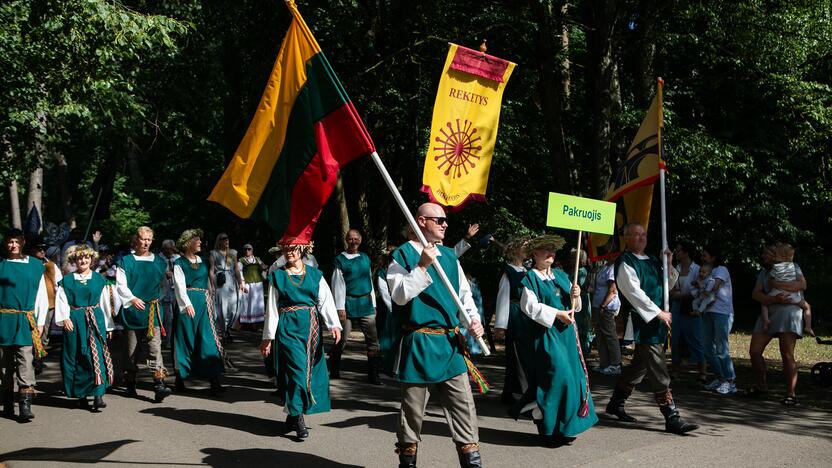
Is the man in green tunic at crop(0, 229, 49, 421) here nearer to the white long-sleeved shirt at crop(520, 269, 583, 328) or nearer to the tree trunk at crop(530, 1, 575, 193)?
the white long-sleeved shirt at crop(520, 269, 583, 328)

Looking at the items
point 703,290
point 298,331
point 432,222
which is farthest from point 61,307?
point 703,290

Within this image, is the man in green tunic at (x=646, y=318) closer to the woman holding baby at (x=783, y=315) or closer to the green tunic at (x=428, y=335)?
the woman holding baby at (x=783, y=315)

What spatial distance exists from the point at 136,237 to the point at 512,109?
10449mm

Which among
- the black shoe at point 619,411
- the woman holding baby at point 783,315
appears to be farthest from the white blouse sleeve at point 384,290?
the woman holding baby at point 783,315

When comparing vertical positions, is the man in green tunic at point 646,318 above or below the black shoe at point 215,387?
above

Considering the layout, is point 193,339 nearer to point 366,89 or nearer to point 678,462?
point 678,462

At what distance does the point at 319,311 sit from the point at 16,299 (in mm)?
3155

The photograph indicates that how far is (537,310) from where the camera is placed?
24.1ft

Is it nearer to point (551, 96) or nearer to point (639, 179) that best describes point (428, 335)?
point (639, 179)

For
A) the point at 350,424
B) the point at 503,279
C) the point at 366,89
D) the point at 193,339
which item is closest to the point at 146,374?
the point at 193,339

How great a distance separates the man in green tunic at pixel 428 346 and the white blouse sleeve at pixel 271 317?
7.03 ft

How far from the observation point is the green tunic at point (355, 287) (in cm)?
1109

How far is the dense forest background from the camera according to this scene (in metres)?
13.8

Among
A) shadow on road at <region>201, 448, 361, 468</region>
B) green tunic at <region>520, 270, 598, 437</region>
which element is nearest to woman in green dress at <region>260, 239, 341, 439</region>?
shadow on road at <region>201, 448, 361, 468</region>
